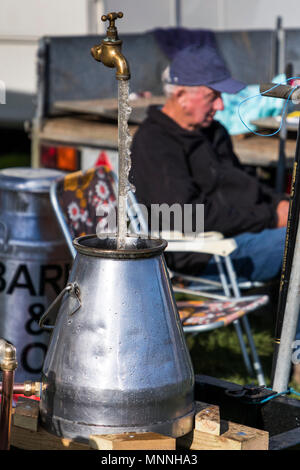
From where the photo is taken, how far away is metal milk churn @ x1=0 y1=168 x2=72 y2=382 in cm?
344

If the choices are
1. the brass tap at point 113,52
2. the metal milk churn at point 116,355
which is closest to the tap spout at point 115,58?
the brass tap at point 113,52

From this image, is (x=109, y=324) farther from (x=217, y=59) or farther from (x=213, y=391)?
(x=217, y=59)

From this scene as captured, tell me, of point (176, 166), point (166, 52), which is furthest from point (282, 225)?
point (166, 52)

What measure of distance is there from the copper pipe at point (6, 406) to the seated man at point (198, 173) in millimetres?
2070

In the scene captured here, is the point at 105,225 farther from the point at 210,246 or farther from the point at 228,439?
the point at 228,439

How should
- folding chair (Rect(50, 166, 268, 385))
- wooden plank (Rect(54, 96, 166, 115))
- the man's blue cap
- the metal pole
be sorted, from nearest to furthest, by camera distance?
the metal pole < folding chair (Rect(50, 166, 268, 385)) < the man's blue cap < wooden plank (Rect(54, 96, 166, 115))

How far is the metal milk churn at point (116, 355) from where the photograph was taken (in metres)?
1.90

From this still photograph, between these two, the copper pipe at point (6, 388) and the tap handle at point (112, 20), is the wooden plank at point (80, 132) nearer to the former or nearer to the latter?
the tap handle at point (112, 20)

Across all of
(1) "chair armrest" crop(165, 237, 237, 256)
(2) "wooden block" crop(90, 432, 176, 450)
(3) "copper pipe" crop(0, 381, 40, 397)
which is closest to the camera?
(2) "wooden block" crop(90, 432, 176, 450)

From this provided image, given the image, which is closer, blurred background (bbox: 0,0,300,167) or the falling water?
the falling water

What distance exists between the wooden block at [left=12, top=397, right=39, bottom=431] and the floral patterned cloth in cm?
135

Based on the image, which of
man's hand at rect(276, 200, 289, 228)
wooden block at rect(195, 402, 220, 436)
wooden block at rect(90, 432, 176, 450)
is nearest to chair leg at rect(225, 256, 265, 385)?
man's hand at rect(276, 200, 289, 228)

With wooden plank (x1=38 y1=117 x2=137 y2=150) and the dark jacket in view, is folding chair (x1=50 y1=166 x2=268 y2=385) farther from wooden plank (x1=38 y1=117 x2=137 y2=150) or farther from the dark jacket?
wooden plank (x1=38 y1=117 x2=137 y2=150)

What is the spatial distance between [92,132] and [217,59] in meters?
1.35
